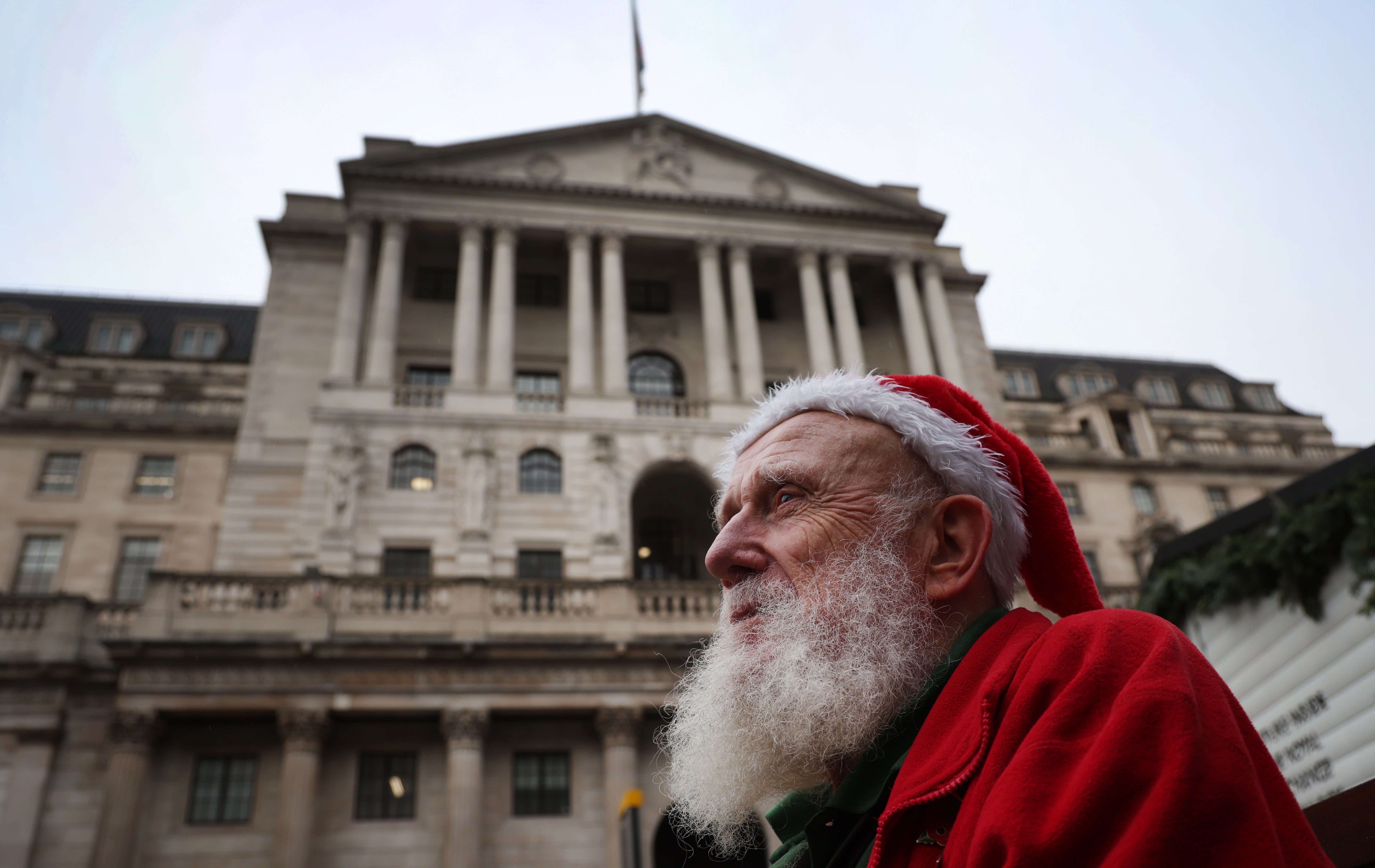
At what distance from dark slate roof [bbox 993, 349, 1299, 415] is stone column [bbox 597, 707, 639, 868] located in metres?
38.2

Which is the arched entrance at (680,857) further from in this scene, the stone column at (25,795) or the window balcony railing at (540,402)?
the stone column at (25,795)

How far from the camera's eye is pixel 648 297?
1421 inches

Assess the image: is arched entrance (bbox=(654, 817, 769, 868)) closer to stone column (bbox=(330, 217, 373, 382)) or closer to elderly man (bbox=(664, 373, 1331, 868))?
stone column (bbox=(330, 217, 373, 382))

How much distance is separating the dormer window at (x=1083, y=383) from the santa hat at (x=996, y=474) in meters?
54.4

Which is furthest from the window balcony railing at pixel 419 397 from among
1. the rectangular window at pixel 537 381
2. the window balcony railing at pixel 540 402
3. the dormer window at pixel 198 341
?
the dormer window at pixel 198 341

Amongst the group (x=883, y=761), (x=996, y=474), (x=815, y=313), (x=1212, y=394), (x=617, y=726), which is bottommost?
(x=883, y=761)

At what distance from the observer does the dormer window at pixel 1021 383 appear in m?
52.2

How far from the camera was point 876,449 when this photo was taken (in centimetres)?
266

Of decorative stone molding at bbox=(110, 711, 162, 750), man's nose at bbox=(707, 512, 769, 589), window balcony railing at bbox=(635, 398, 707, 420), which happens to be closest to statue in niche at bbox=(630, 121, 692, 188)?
window balcony railing at bbox=(635, 398, 707, 420)

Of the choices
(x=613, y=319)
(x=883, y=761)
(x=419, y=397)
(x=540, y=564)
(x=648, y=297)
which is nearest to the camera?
(x=883, y=761)

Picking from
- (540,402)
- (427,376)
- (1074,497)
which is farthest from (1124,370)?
(427,376)

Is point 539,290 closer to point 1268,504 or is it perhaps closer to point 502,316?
point 502,316

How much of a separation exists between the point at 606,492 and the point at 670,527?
17.8 ft

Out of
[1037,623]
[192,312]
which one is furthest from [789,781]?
[192,312]
